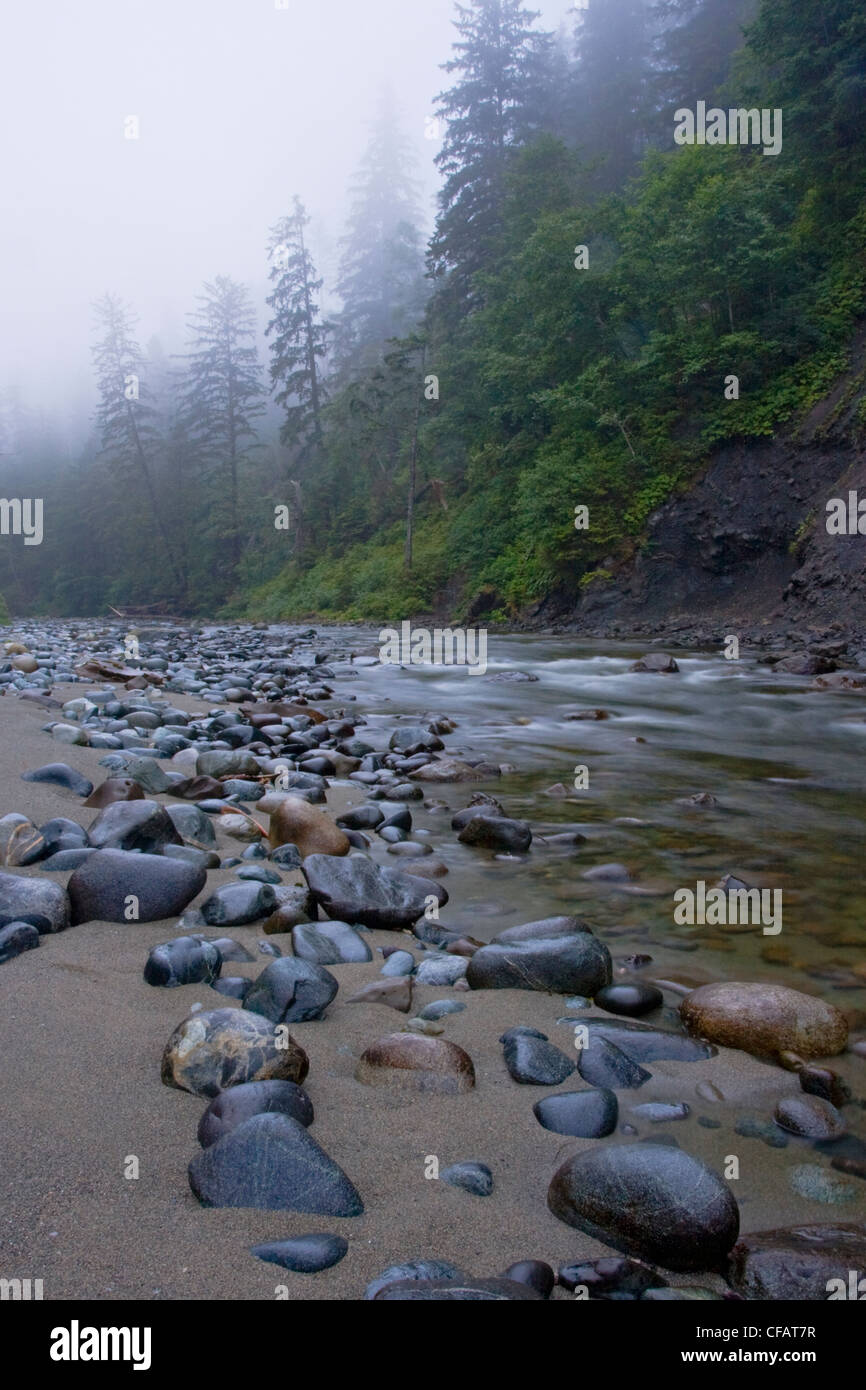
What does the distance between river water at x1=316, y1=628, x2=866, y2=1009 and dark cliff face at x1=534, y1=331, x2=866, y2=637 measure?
4.24 metres

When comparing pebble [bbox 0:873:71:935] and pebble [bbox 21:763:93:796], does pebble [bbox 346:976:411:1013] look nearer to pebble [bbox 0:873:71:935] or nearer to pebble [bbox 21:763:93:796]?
pebble [bbox 0:873:71:935]

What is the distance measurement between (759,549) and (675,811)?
12.3m

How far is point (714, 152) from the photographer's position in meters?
18.9

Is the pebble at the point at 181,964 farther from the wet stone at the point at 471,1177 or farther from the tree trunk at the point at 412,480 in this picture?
the tree trunk at the point at 412,480

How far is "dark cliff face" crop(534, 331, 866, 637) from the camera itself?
13.2 meters

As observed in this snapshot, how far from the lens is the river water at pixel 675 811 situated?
2896 millimetres

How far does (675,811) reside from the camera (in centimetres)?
461

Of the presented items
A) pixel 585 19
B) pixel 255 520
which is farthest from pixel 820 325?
A: pixel 585 19

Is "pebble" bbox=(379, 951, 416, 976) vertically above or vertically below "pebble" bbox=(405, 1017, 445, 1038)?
above

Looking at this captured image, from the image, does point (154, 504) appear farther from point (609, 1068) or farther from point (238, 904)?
point (609, 1068)

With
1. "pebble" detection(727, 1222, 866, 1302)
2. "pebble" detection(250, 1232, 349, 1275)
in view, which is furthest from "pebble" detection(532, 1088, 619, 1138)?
"pebble" detection(250, 1232, 349, 1275)

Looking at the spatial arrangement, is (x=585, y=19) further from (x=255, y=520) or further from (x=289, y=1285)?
(x=289, y=1285)
